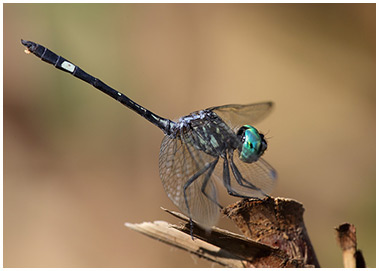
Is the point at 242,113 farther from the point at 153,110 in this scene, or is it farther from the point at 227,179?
the point at 153,110

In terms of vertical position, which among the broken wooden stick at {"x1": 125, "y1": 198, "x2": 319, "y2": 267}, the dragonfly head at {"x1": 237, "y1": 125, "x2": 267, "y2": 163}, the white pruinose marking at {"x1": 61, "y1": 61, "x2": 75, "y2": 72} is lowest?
the broken wooden stick at {"x1": 125, "y1": 198, "x2": 319, "y2": 267}

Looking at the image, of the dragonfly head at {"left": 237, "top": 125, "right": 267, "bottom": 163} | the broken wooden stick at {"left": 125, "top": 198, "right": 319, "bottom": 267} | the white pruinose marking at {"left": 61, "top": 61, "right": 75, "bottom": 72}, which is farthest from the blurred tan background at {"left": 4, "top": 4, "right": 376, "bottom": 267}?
the broken wooden stick at {"left": 125, "top": 198, "right": 319, "bottom": 267}

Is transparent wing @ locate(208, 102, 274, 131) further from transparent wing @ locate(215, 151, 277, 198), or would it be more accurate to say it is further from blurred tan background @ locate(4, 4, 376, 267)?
blurred tan background @ locate(4, 4, 376, 267)

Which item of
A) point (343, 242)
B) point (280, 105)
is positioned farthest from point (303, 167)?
point (343, 242)

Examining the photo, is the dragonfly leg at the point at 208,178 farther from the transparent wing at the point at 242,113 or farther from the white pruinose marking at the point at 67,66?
the white pruinose marking at the point at 67,66

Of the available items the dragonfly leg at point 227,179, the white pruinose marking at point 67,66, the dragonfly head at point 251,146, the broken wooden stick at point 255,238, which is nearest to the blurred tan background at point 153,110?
the white pruinose marking at point 67,66

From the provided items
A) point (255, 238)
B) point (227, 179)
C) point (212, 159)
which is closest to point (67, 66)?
point (212, 159)

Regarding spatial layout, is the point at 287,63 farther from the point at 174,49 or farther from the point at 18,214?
the point at 18,214
